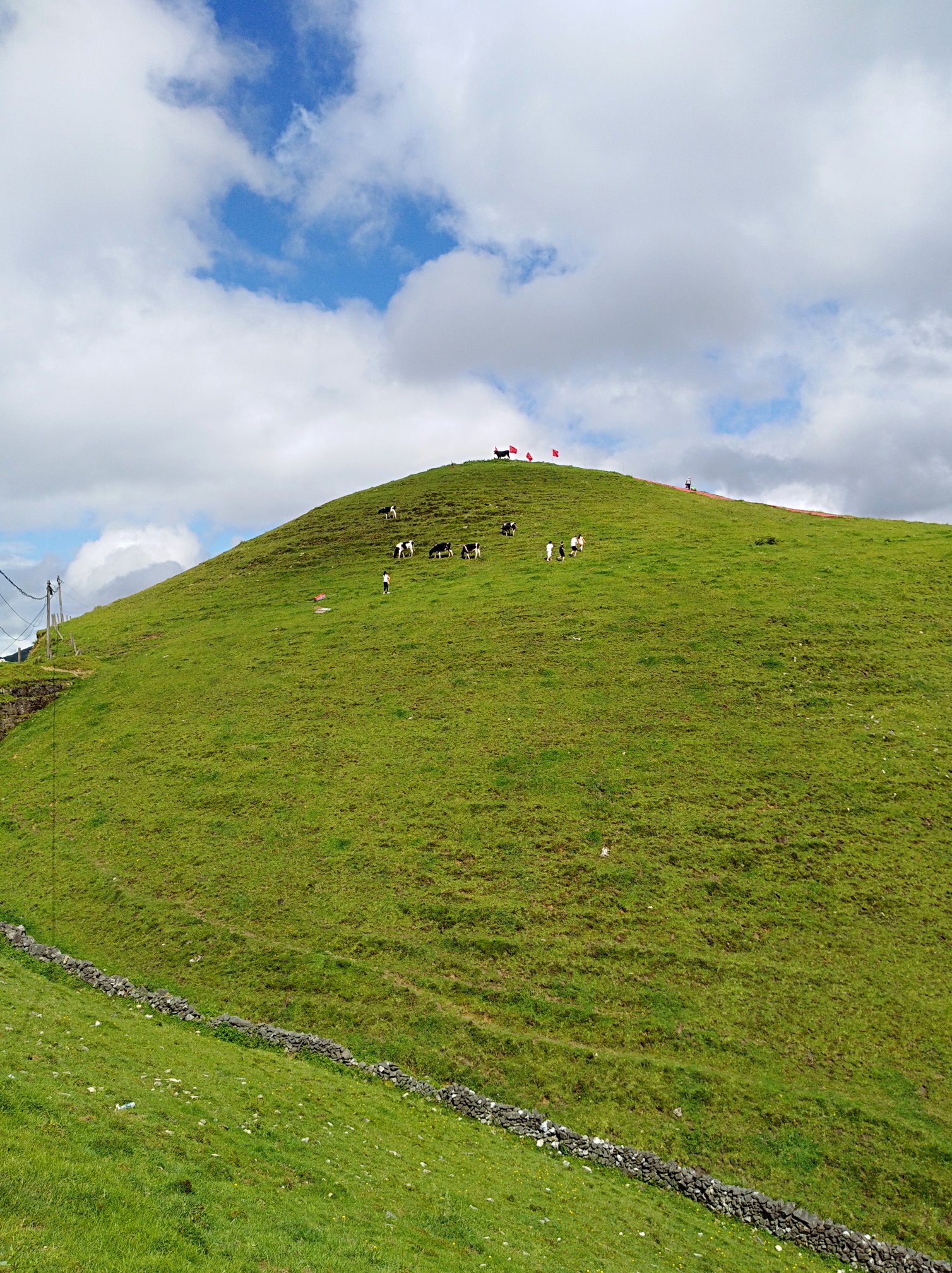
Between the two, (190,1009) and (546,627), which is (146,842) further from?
(546,627)

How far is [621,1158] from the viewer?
52.3ft

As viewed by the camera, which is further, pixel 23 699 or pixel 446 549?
pixel 446 549

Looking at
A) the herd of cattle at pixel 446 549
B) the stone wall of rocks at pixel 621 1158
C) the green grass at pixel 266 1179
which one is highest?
the herd of cattle at pixel 446 549

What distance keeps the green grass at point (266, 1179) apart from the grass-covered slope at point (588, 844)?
2337mm

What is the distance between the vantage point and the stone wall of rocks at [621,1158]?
14023 mm

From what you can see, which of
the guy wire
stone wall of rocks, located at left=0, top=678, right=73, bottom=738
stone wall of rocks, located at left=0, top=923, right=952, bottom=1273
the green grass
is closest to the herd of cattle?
stone wall of rocks, located at left=0, top=678, right=73, bottom=738

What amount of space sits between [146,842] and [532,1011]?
17889 millimetres

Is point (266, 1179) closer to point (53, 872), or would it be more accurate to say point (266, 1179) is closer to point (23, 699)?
point (53, 872)

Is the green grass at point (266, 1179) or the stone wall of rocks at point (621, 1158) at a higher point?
the green grass at point (266, 1179)

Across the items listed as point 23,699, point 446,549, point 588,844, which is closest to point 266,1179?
point 588,844

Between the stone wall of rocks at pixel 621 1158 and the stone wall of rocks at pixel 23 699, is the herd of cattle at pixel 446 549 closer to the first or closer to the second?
the stone wall of rocks at pixel 23 699

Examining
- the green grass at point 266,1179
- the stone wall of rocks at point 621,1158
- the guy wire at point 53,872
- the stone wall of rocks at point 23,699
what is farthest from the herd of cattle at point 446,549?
the green grass at point 266,1179

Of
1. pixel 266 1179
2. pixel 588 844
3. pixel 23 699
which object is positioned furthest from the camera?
pixel 23 699

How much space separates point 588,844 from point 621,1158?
1017cm
